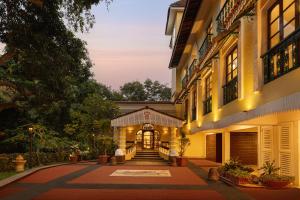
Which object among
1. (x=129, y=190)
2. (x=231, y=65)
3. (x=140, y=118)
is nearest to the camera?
(x=129, y=190)

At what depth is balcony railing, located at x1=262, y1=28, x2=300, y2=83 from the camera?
966cm

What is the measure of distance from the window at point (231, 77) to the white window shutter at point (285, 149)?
9.43 feet

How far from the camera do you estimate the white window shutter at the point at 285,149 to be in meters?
12.9

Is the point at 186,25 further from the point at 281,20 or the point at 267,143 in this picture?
the point at 281,20

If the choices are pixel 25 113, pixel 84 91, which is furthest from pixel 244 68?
pixel 84 91

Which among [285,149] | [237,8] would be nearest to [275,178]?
[285,149]

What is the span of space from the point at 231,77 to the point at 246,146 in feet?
28.4

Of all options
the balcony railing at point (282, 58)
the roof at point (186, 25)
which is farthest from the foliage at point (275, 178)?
the roof at point (186, 25)

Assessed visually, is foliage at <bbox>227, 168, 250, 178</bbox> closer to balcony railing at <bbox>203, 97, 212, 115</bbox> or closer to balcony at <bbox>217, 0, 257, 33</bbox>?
balcony at <bbox>217, 0, 257, 33</bbox>

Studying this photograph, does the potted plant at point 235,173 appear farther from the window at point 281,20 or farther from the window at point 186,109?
the window at point 186,109

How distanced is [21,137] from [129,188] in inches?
524

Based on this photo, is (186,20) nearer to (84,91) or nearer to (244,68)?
(244,68)

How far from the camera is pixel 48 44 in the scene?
15.7 m

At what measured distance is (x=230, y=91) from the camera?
1719cm
